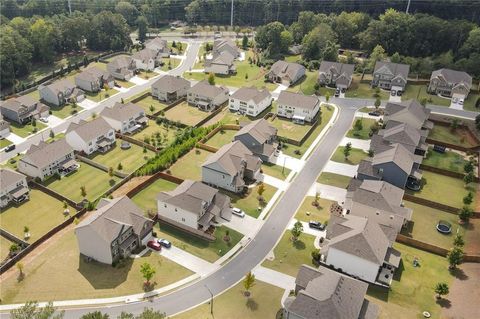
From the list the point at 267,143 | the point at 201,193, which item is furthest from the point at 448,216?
the point at 201,193

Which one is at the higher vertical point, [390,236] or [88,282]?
[390,236]

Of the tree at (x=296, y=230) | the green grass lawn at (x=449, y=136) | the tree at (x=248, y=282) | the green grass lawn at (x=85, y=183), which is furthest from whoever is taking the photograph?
the green grass lawn at (x=449, y=136)

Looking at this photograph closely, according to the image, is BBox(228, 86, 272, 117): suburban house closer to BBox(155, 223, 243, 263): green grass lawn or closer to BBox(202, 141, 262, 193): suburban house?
BBox(202, 141, 262, 193): suburban house

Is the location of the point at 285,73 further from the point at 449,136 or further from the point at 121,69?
the point at 121,69

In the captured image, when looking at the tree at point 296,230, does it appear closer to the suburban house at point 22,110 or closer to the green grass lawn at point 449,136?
the green grass lawn at point 449,136

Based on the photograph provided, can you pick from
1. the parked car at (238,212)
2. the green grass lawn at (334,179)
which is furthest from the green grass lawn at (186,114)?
the parked car at (238,212)

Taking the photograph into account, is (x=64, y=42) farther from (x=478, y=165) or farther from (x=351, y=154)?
(x=478, y=165)
